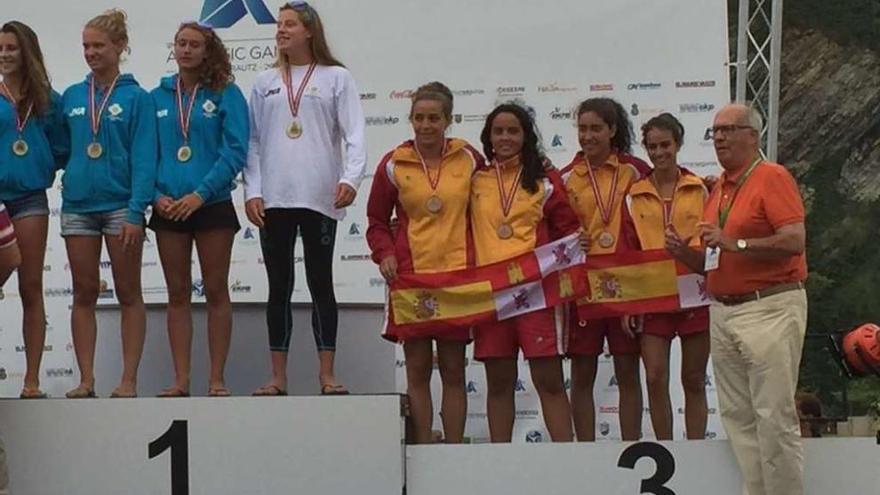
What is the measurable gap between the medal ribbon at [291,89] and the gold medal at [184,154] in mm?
416

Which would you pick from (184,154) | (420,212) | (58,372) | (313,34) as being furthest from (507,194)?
(58,372)

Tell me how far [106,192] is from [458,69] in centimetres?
252

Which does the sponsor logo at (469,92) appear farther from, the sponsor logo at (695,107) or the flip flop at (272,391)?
the flip flop at (272,391)

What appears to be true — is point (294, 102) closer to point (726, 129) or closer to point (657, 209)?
point (657, 209)

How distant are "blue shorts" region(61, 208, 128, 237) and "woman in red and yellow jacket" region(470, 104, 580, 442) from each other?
1.33 meters

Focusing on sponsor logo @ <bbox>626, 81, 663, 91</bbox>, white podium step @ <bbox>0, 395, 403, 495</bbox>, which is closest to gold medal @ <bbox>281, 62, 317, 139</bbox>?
white podium step @ <bbox>0, 395, 403, 495</bbox>

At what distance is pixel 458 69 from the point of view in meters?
7.21

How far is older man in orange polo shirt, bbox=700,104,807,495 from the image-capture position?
4598 mm

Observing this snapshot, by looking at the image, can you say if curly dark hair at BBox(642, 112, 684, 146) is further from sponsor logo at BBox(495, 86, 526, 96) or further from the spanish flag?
sponsor logo at BBox(495, 86, 526, 96)

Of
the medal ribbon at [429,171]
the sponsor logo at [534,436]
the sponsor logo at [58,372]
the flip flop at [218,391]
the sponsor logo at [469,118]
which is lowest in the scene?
the sponsor logo at [534,436]

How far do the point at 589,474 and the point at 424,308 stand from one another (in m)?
0.84

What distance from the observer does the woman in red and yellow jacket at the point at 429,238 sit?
510 cm

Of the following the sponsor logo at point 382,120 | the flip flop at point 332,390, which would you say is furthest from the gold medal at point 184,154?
the sponsor logo at point 382,120

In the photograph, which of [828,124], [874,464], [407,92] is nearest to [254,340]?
[407,92]
